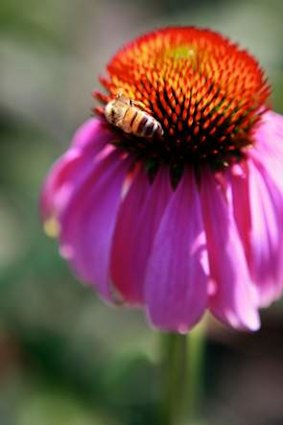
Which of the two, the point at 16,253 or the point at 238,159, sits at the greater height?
the point at 238,159

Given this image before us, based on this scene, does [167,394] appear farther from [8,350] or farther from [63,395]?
[8,350]

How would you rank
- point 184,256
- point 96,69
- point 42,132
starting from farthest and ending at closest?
1. point 96,69
2. point 42,132
3. point 184,256

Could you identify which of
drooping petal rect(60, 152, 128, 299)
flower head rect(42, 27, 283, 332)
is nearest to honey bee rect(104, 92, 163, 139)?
flower head rect(42, 27, 283, 332)

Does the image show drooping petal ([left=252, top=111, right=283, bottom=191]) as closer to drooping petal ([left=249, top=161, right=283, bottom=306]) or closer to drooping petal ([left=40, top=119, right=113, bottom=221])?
drooping petal ([left=249, top=161, right=283, bottom=306])

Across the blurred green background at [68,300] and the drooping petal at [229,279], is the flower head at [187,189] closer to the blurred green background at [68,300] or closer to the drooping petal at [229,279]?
the drooping petal at [229,279]

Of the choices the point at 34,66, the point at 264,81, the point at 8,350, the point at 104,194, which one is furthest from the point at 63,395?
the point at 34,66

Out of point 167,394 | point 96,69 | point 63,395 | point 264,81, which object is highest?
point 264,81

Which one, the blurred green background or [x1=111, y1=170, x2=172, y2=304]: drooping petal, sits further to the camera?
the blurred green background
